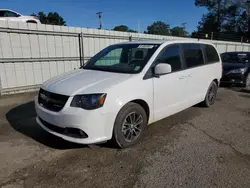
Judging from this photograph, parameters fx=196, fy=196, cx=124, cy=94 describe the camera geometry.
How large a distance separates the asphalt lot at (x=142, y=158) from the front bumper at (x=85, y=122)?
0.33 m

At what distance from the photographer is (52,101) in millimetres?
2973

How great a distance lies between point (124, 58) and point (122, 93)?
1318 millimetres

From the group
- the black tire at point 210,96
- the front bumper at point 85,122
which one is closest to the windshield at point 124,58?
the front bumper at point 85,122

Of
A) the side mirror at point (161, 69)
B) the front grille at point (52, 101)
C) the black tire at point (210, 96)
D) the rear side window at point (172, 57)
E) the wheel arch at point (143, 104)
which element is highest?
the rear side window at point (172, 57)

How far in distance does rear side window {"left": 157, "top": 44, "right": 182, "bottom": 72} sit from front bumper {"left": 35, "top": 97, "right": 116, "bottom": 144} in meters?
1.56

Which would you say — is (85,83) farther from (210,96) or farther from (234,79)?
(234,79)

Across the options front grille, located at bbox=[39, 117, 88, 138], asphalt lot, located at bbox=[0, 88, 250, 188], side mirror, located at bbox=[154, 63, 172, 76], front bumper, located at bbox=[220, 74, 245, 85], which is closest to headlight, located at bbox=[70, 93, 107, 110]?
front grille, located at bbox=[39, 117, 88, 138]

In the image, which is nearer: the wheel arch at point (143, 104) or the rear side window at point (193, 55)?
the wheel arch at point (143, 104)

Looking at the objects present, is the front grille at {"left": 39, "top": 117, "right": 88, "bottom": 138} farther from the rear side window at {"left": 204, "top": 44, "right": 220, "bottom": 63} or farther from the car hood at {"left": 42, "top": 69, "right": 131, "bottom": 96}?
the rear side window at {"left": 204, "top": 44, "right": 220, "bottom": 63}

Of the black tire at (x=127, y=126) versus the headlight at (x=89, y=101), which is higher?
the headlight at (x=89, y=101)

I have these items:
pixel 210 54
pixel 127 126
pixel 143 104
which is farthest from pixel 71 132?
pixel 210 54

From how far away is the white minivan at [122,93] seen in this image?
2754 millimetres

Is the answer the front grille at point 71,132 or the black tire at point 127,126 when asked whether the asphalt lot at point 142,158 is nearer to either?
the black tire at point 127,126

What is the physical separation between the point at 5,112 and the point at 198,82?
480cm
